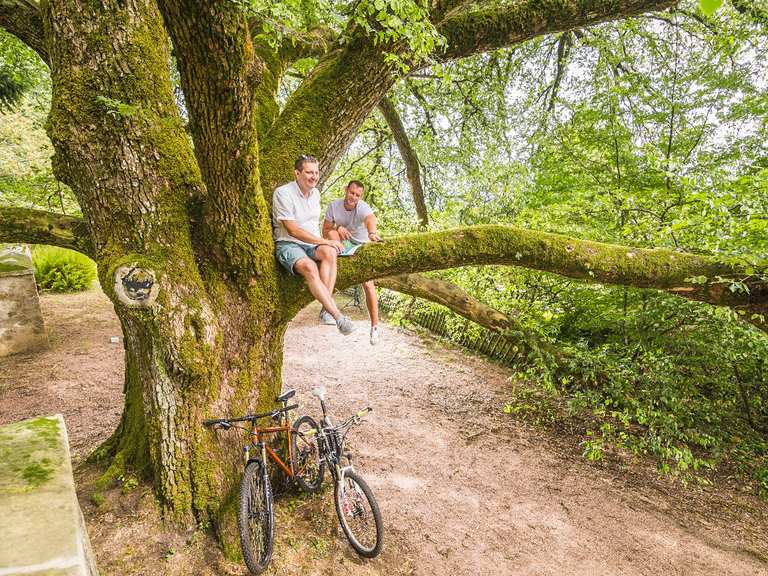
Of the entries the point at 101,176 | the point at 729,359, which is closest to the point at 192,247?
the point at 101,176

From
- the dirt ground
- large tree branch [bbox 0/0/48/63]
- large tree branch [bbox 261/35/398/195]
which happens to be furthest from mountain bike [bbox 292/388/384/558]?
large tree branch [bbox 0/0/48/63]

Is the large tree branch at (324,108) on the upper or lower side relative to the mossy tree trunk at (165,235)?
upper

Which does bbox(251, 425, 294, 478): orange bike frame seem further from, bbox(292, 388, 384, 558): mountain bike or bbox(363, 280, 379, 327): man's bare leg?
bbox(363, 280, 379, 327): man's bare leg

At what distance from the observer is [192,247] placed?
120 inches

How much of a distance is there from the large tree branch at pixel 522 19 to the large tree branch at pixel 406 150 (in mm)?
1662

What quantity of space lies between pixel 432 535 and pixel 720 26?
6.52 m

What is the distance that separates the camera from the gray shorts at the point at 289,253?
3.26 meters

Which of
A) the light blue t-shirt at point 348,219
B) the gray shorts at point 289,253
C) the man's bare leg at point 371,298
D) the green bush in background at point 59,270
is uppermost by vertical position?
A: the light blue t-shirt at point 348,219

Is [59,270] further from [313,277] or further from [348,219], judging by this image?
[313,277]

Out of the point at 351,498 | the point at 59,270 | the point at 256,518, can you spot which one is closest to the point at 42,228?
the point at 256,518

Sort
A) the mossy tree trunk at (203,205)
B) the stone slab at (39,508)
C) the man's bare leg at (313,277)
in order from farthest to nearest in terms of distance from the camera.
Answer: the man's bare leg at (313,277)
the mossy tree trunk at (203,205)
the stone slab at (39,508)

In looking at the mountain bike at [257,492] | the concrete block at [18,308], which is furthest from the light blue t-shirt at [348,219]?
the concrete block at [18,308]

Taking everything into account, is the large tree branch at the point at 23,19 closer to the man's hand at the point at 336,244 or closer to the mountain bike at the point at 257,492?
the man's hand at the point at 336,244

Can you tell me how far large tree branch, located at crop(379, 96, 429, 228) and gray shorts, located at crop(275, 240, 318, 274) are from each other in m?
3.03
